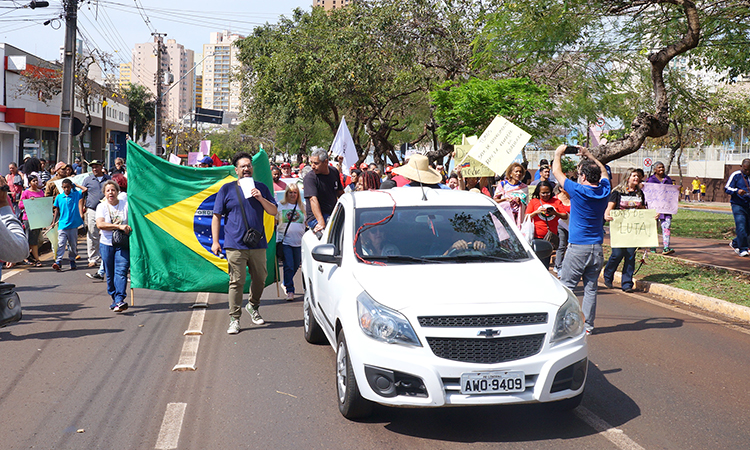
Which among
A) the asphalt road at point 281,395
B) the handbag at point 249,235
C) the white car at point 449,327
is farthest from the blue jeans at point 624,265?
the handbag at point 249,235

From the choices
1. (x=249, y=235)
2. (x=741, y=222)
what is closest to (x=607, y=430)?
(x=249, y=235)

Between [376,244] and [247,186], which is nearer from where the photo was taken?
[376,244]

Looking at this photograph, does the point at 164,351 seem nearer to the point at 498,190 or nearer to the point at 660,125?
the point at 498,190

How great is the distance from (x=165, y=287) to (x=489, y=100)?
401 inches

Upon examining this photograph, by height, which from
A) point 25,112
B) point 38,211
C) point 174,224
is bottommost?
point 38,211

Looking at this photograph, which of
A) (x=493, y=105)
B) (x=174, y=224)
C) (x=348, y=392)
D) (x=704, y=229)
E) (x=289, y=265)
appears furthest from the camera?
(x=704, y=229)

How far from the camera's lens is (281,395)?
549 cm

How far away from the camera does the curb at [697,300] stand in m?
9.08

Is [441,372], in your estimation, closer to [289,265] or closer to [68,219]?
[289,265]

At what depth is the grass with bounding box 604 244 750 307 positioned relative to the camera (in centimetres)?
1003

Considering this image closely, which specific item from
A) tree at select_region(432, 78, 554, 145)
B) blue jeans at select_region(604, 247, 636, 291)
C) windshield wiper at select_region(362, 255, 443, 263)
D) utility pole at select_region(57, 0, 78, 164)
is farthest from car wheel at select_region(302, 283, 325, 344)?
utility pole at select_region(57, 0, 78, 164)

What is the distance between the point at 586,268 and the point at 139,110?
78.6 m

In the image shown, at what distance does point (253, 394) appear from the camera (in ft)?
18.1

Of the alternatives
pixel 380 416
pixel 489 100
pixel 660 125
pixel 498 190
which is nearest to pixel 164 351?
pixel 380 416
